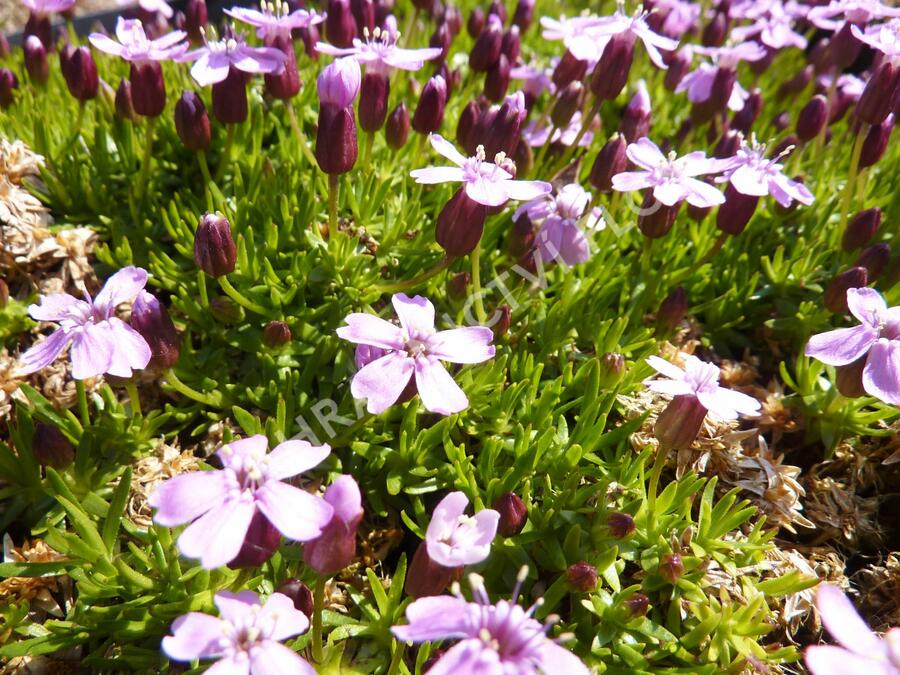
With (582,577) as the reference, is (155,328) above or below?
above

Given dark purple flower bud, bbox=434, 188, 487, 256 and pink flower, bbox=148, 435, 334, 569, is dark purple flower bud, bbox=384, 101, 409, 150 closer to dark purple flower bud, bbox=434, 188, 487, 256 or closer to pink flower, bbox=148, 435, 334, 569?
dark purple flower bud, bbox=434, 188, 487, 256

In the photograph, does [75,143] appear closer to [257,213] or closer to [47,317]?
[257,213]

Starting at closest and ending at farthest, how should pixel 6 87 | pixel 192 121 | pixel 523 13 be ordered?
pixel 192 121, pixel 6 87, pixel 523 13

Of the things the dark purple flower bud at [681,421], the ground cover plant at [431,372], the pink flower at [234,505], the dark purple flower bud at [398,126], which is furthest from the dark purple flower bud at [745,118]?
the pink flower at [234,505]

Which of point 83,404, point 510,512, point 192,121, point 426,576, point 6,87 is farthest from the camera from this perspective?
point 6,87

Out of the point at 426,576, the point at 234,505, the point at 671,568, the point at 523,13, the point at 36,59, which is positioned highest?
the point at 523,13

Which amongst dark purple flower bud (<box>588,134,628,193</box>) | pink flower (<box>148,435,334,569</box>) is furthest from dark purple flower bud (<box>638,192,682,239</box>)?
pink flower (<box>148,435,334,569</box>)

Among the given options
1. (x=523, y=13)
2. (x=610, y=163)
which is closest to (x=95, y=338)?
(x=610, y=163)

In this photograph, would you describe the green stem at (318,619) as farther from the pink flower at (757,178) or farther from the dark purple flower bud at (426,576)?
the pink flower at (757,178)

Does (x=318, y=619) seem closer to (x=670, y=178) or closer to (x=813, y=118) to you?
(x=670, y=178)
